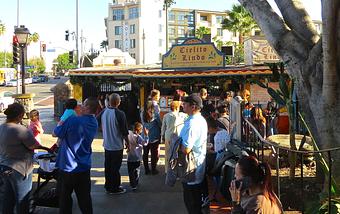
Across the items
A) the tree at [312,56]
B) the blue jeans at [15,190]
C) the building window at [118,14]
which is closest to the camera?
the tree at [312,56]

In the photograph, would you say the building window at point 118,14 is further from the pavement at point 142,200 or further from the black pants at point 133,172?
the black pants at point 133,172

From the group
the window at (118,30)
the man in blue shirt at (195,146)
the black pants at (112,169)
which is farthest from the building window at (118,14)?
the man in blue shirt at (195,146)

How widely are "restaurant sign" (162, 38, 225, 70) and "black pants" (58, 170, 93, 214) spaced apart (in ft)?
33.5

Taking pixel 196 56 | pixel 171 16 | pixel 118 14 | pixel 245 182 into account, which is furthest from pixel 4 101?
pixel 171 16

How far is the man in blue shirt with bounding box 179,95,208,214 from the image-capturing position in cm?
475

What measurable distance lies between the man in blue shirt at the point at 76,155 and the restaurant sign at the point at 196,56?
1001 centimetres

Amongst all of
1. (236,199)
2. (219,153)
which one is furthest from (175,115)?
(236,199)

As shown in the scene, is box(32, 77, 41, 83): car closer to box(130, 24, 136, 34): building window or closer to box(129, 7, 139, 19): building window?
box(130, 24, 136, 34): building window

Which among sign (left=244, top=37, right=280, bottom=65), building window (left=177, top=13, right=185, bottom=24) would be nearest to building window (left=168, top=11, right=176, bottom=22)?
building window (left=177, top=13, right=185, bottom=24)

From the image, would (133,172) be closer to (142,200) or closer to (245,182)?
(142,200)

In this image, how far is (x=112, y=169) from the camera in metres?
6.95

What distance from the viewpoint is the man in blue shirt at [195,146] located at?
15.6ft

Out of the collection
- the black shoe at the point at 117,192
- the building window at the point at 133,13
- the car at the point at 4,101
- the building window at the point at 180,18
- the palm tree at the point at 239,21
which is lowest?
the black shoe at the point at 117,192

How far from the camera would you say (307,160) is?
6.78 meters
